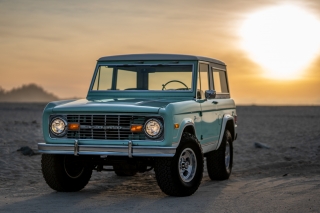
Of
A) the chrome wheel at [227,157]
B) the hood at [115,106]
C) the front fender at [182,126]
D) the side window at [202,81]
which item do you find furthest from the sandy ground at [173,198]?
the side window at [202,81]

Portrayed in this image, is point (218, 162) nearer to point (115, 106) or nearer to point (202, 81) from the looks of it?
point (202, 81)

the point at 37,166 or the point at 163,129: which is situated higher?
the point at 163,129


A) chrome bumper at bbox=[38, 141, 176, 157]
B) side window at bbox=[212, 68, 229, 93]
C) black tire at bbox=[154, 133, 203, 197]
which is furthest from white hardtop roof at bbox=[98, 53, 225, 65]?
chrome bumper at bbox=[38, 141, 176, 157]

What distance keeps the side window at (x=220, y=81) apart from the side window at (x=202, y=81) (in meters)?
0.47

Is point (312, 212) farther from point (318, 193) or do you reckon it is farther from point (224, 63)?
point (224, 63)

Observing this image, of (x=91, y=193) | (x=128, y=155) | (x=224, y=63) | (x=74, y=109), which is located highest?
(x=224, y=63)

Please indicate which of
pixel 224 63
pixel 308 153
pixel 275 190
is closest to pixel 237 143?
pixel 308 153

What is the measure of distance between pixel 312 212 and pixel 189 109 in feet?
8.37

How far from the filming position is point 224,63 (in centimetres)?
1233

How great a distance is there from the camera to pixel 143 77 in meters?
10.5

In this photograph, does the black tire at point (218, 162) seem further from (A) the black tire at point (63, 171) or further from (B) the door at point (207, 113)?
(A) the black tire at point (63, 171)

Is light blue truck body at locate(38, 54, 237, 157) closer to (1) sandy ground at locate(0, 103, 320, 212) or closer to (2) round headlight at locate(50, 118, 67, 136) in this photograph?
(2) round headlight at locate(50, 118, 67, 136)

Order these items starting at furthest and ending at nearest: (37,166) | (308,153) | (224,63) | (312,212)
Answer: (308,153), (37,166), (224,63), (312,212)

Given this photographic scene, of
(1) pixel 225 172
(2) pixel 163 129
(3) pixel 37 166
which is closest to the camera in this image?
(2) pixel 163 129
